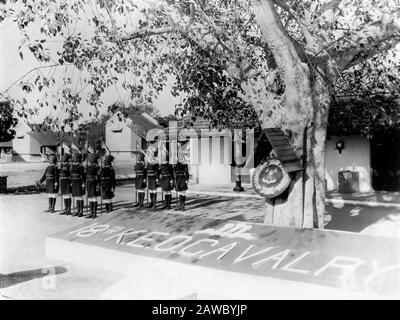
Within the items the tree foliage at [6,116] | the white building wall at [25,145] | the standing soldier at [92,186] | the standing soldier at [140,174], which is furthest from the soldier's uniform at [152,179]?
the white building wall at [25,145]

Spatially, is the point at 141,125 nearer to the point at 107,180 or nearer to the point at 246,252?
the point at 107,180

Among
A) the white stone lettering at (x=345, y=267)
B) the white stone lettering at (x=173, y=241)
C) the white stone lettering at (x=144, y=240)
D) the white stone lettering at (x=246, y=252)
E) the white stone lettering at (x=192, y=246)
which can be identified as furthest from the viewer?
the white stone lettering at (x=144, y=240)

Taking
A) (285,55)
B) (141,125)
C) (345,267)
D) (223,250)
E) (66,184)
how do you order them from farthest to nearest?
(141,125), (66,184), (285,55), (223,250), (345,267)

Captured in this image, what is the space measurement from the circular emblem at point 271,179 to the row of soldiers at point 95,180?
5416 millimetres

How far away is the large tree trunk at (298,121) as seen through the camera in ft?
25.0

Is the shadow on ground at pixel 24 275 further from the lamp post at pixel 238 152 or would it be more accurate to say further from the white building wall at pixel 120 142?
the white building wall at pixel 120 142

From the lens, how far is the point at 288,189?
25.9 ft

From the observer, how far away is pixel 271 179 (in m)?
7.81

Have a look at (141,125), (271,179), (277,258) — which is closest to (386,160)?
(271,179)

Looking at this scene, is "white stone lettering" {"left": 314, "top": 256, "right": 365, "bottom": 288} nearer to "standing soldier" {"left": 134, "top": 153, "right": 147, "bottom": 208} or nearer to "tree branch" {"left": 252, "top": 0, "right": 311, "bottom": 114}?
"tree branch" {"left": 252, "top": 0, "right": 311, "bottom": 114}

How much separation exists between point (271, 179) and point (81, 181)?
21.1ft

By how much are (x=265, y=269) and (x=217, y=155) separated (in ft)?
50.3

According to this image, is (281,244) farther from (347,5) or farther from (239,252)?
(347,5)
